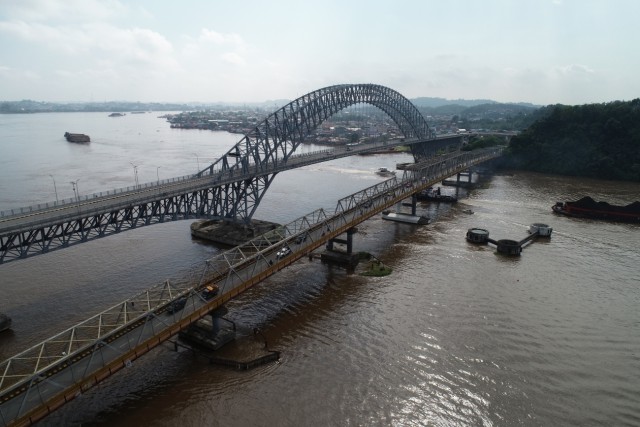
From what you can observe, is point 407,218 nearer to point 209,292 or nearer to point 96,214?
point 209,292

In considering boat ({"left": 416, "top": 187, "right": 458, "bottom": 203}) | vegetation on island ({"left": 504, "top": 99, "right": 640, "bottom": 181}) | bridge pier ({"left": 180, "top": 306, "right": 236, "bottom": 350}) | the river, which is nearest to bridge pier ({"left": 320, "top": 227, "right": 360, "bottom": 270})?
the river

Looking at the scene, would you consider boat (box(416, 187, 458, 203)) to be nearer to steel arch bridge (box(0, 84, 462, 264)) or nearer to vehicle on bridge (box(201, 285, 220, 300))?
steel arch bridge (box(0, 84, 462, 264))

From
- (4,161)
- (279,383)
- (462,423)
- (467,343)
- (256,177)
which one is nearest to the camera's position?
(462,423)

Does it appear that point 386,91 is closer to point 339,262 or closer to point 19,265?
point 339,262

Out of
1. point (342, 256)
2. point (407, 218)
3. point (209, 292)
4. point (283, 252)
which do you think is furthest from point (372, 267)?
point (407, 218)

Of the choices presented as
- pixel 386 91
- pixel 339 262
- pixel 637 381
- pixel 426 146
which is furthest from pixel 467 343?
pixel 426 146

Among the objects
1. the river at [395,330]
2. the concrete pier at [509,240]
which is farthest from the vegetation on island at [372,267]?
the concrete pier at [509,240]
